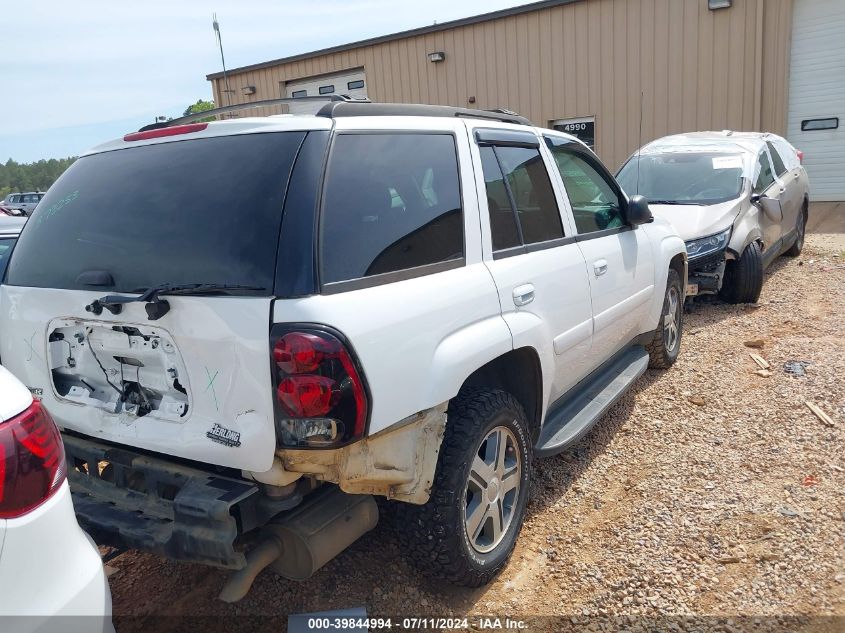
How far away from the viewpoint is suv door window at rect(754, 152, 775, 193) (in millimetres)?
7844

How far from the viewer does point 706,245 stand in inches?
269

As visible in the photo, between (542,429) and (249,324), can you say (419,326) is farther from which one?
(542,429)

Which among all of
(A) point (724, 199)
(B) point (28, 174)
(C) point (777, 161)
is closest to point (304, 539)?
(A) point (724, 199)

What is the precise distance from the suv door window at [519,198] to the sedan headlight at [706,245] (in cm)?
382

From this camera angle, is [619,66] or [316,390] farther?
[619,66]

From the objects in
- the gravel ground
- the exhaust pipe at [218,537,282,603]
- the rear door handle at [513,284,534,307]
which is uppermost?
→ the rear door handle at [513,284,534,307]

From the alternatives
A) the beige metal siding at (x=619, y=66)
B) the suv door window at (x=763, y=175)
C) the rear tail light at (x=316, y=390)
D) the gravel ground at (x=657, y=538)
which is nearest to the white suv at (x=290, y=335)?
the rear tail light at (x=316, y=390)

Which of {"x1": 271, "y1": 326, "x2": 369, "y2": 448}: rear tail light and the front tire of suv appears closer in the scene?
{"x1": 271, "y1": 326, "x2": 369, "y2": 448}: rear tail light

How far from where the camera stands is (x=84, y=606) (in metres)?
1.72

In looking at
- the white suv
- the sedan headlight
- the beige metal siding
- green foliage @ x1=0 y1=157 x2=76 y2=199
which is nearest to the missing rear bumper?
the white suv

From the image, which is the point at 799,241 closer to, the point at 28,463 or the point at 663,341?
the point at 663,341

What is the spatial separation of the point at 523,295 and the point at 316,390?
1234 mm

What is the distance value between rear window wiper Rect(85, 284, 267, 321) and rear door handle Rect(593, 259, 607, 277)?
2169 millimetres

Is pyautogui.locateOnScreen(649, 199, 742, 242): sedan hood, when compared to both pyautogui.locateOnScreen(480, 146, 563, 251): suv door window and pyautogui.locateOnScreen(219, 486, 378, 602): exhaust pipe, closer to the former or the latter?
pyautogui.locateOnScreen(480, 146, 563, 251): suv door window
